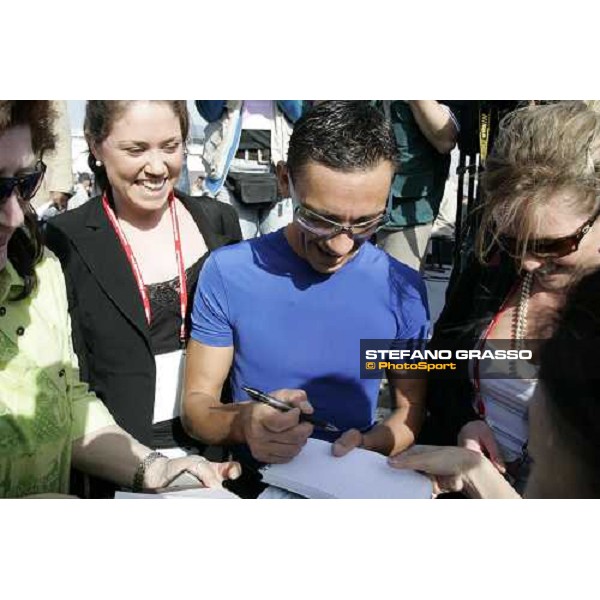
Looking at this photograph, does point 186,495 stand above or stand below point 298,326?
below

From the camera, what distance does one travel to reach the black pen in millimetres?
1036

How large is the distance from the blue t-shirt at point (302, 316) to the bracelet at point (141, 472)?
0.20 m

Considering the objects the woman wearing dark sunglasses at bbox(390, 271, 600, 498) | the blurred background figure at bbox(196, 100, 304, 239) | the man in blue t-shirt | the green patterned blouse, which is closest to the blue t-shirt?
the man in blue t-shirt

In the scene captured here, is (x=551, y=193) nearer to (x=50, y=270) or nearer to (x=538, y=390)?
(x=538, y=390)

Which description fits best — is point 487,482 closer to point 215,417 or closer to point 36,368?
point 215,417

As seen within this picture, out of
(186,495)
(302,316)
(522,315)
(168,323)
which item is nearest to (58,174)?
(168,323)

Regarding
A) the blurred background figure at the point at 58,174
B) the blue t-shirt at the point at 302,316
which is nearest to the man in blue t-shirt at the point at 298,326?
the blue t-shirt at the point at 302,316

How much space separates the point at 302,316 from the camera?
108cm

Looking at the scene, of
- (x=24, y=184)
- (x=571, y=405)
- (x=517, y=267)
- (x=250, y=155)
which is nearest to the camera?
(x=571, y=405)

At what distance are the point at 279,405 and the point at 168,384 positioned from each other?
202mm

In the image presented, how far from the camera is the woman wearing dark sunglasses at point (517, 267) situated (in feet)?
3.15

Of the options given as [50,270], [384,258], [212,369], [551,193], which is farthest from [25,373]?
[551,193]

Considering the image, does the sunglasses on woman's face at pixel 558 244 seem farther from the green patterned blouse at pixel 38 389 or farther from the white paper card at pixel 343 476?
the green patterned blouse at pixel 38 389

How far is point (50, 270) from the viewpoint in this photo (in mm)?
1001
